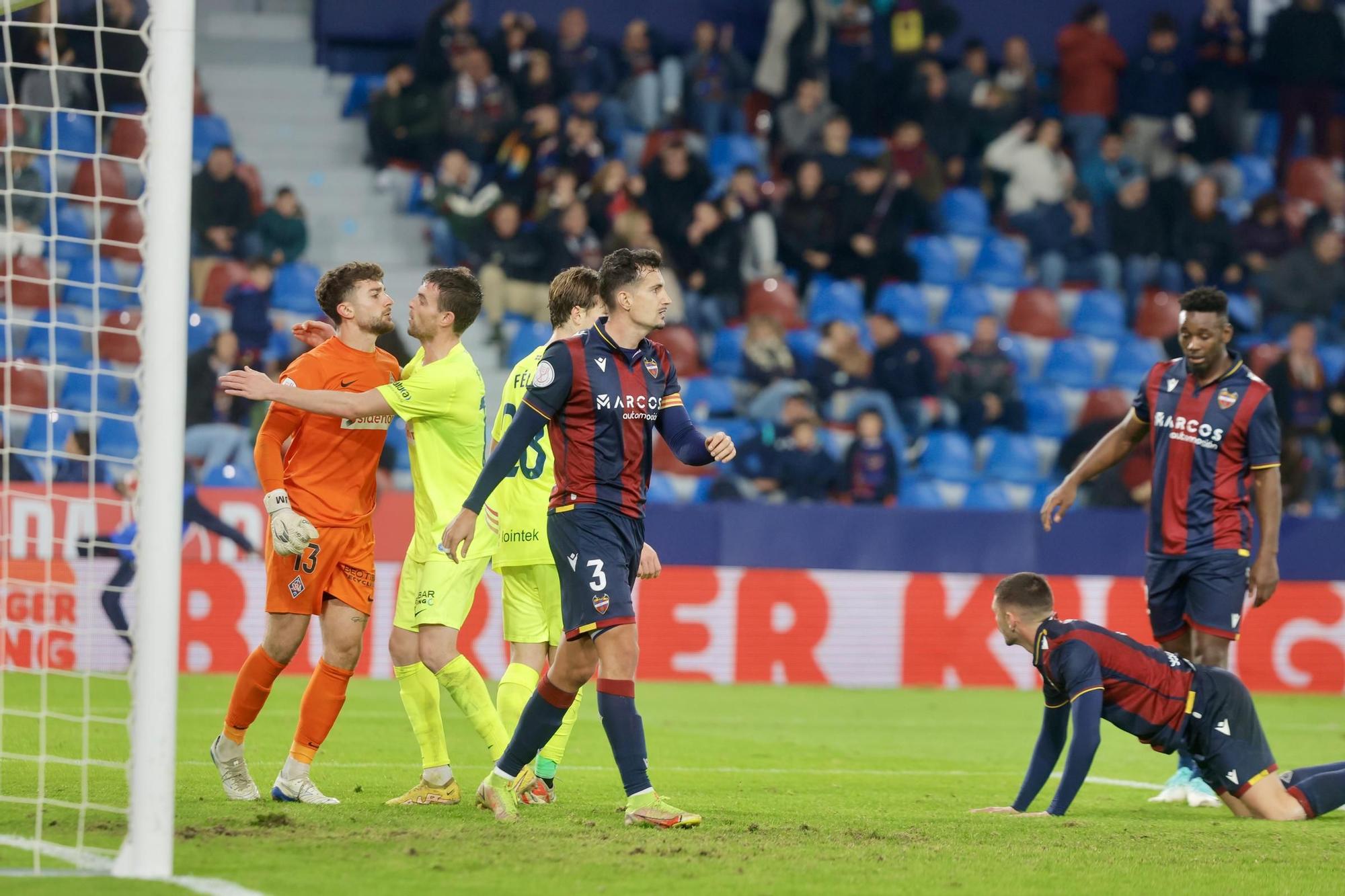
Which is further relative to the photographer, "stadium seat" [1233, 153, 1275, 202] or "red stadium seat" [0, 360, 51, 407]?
"stadium seat" [1233, 153, 1275, 202]

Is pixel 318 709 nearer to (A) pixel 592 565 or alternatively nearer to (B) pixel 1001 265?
(A) pixel 592 565

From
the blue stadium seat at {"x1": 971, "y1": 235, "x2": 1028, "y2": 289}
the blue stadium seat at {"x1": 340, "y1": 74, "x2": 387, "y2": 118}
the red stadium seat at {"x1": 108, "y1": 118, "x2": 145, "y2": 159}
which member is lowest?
the blue stadium seat at {"x1": 971, "y1": 235, "x2": 1028, "y2": 289}

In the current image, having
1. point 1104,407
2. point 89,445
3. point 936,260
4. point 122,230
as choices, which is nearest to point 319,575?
point 89,445

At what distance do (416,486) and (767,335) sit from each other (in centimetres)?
960

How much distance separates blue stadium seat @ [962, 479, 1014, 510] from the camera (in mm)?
16219

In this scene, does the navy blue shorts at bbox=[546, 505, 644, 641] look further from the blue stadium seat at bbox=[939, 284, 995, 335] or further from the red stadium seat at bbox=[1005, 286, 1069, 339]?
the red stadium seat at bbox=[1005, 286, 1069, 339]

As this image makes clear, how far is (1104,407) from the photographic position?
16969 millimetres

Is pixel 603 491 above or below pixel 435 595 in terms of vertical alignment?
above

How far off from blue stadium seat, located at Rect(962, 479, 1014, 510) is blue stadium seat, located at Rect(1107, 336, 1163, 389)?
2.30 m

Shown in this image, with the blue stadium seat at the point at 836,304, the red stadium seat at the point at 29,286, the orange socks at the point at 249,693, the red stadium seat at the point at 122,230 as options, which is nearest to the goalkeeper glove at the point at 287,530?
the orange socks at the point at 249,693

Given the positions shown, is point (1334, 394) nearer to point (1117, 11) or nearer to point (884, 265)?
point (884, 265)

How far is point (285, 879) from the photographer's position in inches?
187

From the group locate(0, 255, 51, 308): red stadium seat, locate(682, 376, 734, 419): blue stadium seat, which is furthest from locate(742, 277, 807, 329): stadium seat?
locate(0, 255, 51, 308): red stadium seat

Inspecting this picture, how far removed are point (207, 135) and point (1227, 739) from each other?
43.8ft
